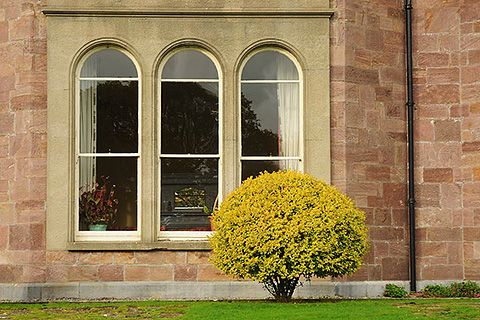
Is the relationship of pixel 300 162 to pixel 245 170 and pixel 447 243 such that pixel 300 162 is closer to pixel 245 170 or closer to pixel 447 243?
pixel 245 170

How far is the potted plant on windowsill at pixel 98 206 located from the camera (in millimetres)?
12422

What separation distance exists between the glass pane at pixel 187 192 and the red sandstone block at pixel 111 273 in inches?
36.8

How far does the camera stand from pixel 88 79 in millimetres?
12531

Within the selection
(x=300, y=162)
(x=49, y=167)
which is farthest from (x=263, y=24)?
(x=49, y=167)

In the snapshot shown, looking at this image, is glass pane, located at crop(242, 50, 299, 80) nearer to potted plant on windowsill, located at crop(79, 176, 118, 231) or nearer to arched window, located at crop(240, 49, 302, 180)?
arched window, located at crop(240, 49, 302, 180)

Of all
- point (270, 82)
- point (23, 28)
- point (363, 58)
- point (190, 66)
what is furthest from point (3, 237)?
point (363, 58)

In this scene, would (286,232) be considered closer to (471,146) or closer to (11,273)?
(471,146)

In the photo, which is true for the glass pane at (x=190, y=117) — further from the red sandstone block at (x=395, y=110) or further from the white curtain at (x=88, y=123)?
the red sandstone block at (x=395, y=110)

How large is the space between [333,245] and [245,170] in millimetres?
2706

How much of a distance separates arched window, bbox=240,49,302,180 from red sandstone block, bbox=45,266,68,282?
317cm

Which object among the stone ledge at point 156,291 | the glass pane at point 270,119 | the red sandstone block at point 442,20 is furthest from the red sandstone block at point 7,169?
the red sandstone block at point 442,20

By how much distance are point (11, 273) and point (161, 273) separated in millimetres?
2219

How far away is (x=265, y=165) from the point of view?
12.6m

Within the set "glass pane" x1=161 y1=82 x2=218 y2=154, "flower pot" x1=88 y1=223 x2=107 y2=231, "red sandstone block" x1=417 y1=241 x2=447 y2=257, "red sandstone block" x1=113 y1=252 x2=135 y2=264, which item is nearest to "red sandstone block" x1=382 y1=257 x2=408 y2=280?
"red sandstone block" x1=417 y1=241 x2=447 y2=257
